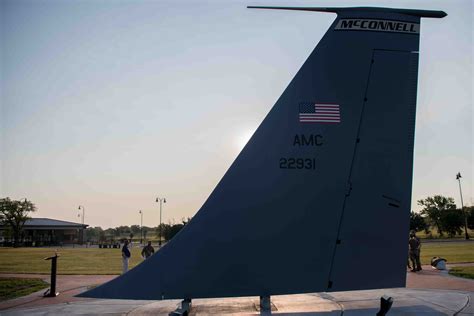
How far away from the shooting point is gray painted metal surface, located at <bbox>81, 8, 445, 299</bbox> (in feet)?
14.8

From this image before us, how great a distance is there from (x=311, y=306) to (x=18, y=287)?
11716mm

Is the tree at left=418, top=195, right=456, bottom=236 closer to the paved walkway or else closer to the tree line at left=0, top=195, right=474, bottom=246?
the tree line at left=0, top=195, right=474, bottom=246

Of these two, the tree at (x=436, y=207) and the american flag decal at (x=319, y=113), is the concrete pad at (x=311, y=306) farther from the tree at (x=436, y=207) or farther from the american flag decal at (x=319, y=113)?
the tree at (x=436, y=207)

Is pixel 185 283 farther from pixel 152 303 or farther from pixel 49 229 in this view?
pixel 49 229

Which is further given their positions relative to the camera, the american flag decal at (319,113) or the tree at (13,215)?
the tree at (13,215)

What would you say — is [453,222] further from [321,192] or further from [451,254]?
[321,192]

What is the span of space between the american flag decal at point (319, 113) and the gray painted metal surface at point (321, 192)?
1cm

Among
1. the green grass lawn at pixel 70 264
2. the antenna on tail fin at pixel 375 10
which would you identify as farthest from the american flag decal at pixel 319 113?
the green grass lawn at pixel 70 264

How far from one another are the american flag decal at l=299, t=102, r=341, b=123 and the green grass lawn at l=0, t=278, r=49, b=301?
11.7 m

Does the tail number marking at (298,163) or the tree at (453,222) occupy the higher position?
the tail number marking at (298,163)

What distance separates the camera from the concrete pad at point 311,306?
23.0 feet

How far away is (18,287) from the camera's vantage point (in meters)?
14.3

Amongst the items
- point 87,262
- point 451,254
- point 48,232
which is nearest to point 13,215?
point 48,232

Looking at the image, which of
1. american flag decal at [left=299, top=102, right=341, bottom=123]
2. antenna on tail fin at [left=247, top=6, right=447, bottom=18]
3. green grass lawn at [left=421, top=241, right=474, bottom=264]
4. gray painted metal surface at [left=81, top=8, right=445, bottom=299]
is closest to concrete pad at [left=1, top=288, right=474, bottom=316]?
gray painted metal surface at [left=81, top=8, right=445, bottom=299]
